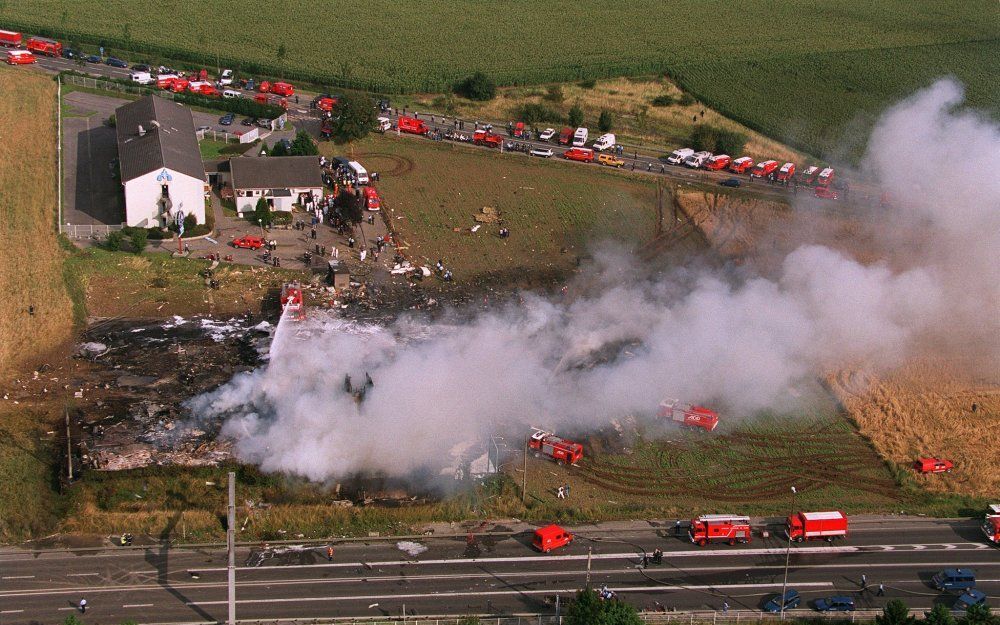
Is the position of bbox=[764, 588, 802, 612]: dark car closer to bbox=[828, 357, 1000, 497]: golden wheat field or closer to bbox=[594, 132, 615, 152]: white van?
bbox=[828, 357, 1000, 497]: golden wheat field

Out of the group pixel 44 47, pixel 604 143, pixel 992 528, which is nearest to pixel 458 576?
pixel 992 528

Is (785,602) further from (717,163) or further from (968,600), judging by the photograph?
(717,163)

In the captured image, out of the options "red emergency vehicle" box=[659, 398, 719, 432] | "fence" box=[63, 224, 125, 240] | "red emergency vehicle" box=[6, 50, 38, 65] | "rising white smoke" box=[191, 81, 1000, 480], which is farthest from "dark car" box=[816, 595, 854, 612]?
"red emergency vehicle" box=[6, 50, 38, 65]

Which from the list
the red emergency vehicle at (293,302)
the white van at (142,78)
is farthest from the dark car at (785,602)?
the white van at (142,78)

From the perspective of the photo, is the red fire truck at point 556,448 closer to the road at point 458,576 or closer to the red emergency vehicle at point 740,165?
the road at point 458,576

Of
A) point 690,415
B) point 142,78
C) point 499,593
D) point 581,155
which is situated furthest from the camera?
point 142,78

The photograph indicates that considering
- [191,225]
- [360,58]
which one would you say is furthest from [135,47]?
[191,225]
